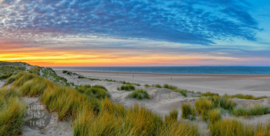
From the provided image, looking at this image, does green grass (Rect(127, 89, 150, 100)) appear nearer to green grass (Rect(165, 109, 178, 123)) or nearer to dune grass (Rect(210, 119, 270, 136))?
green grass (Rect(165, 109, 178, 123))

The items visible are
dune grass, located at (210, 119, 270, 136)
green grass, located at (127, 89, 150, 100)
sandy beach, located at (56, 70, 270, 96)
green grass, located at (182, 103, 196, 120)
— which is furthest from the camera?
sandy beach, located at (56, 70, 270, 96)

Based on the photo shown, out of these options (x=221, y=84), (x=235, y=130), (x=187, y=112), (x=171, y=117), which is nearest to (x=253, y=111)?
(x=187, y=112)

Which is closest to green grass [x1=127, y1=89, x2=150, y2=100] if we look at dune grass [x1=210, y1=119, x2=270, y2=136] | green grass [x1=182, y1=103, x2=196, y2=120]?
green grass [x1=182, y1=103, x2=196, y2=120]

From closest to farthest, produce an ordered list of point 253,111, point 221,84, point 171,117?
point 171,117 < point 253,111 < point 221,84

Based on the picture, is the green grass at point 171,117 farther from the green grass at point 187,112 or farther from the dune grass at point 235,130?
the dune grass at point 235,130

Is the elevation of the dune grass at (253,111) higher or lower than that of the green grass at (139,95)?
higher

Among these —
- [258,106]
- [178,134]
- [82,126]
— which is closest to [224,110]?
[258,106]

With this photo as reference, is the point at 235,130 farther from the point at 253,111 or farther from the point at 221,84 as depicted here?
the point at 221,84

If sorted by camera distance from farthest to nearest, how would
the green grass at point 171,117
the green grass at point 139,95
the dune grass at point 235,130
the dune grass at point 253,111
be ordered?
1. the green grass at point 139,95
2. the dune grass at point 253,111
3. the green grass at point 171,117
4. the dune grass at point 235,130

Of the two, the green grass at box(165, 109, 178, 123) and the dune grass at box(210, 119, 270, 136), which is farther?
the green grass at box(165, 109, 178, 123)

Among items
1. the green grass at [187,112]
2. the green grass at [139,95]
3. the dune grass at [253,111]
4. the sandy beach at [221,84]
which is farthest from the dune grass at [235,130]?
the sandy beach at [221,84]

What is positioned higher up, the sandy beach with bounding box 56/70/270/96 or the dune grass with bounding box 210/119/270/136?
the dune grass with bounding box 210/119/270/136

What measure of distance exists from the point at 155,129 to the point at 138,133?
0.56 m

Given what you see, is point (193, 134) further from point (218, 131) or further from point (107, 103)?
point (107, 103)
